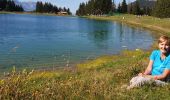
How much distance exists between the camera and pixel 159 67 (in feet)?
34.4

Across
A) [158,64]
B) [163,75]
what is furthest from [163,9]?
[163,75]

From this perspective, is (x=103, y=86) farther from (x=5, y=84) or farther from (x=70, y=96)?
(x=5, y=84)

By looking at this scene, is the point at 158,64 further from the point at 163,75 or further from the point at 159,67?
the point at 163,75

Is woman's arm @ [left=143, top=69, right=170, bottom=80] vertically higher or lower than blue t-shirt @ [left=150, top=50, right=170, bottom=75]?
lower

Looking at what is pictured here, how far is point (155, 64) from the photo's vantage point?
35.0 ft

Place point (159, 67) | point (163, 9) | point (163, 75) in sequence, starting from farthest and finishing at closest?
point (163, 9) → point (159, 67) → point (163, 75)

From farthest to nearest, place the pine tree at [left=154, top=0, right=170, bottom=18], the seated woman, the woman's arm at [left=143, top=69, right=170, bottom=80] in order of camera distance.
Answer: the pine tree at [left=154, top=0, right=170, bottom=18] < the woman's arm at [left=143, top=69, right=170, bottom=80] < the seated woman

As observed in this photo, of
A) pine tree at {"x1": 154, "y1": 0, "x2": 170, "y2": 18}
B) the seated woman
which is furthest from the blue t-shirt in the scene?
pine tree at {"x1": 154, "y1": 0, "x2": 170, "y2": 18}

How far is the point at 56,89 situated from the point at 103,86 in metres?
1.25

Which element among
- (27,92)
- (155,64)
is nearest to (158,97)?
(155,64)

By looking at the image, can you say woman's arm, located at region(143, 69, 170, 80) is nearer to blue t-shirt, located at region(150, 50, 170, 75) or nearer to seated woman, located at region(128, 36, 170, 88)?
seated woman, located at region(128, 36, 170, 88)

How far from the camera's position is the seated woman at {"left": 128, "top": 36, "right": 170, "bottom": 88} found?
32.9 feet

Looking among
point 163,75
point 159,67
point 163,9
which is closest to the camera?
point 163,75

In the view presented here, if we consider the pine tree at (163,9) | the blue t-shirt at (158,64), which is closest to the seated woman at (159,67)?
the blue t-shirt at (158,64)
